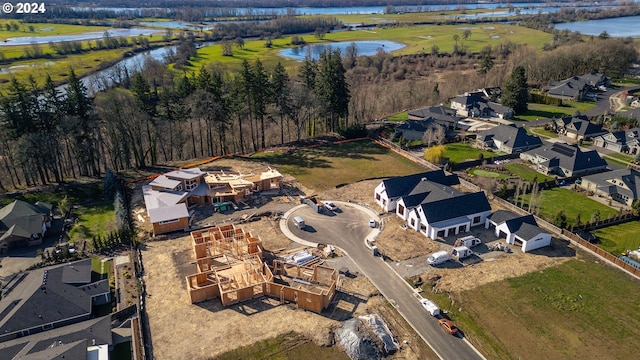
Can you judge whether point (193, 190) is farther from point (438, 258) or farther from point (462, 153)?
point (462, 153)

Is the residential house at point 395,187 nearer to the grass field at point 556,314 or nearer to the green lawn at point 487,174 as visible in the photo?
the green lawn at point 487,174

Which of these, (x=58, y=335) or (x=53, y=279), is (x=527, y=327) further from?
(x=53, y=279)

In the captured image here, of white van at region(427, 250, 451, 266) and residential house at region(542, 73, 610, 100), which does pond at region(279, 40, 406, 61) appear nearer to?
residential house at region(542, 73, 610, 100)

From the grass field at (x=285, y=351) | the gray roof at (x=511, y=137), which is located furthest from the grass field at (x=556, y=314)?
the gray roof at (x=511, y=137)

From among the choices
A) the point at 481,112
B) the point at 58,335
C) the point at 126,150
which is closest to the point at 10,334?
the point at 58,335

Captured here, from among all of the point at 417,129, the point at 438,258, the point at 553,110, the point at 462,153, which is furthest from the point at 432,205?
the point at 553,110
